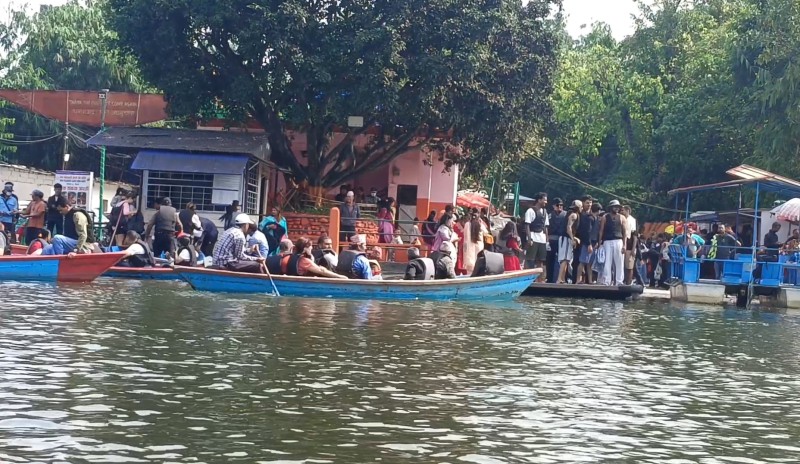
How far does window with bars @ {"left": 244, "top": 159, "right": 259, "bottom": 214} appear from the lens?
102ft

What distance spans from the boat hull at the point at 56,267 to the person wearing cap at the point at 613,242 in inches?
396

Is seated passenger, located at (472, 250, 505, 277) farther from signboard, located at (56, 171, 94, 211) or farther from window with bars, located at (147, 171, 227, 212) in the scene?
signboard, located at (56, 171, 94, 211)

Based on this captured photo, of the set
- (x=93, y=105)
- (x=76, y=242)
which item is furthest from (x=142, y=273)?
(x=93, y=105)

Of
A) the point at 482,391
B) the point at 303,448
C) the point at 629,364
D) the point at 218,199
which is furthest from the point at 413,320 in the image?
the point at 218,199

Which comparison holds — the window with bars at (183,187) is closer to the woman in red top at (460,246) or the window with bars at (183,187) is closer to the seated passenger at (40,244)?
the woman in red top at (460,246)

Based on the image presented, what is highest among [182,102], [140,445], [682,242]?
[182,102]

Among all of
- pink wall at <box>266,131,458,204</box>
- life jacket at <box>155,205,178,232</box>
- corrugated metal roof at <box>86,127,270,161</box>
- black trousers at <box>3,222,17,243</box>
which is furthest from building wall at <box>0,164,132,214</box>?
life jacket at <box>155,205,178,232</box>

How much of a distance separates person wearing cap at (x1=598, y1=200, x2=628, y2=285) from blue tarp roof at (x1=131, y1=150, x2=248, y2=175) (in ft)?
34.9

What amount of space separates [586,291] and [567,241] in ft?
4.14

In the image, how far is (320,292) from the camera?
19844 millimetres

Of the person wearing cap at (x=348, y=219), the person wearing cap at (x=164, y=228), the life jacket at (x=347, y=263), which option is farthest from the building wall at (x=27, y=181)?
the life jacket at (x=347, y=263)

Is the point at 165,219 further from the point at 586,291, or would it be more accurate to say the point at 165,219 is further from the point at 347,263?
the point at 586,291

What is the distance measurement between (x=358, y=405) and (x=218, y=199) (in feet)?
69.4

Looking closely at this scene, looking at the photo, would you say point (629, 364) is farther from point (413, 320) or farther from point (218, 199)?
point (218, 199)
